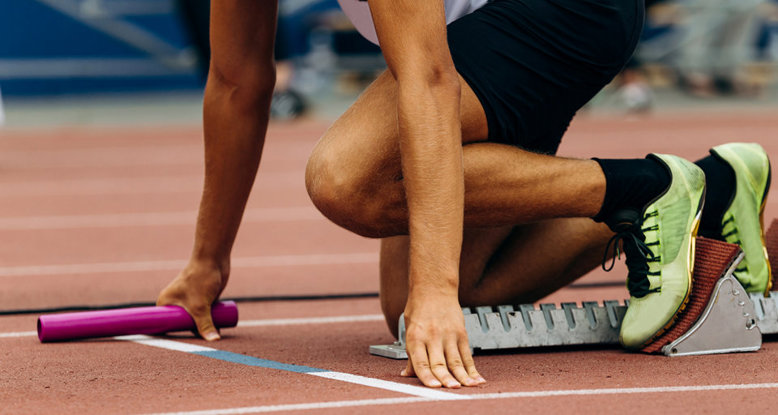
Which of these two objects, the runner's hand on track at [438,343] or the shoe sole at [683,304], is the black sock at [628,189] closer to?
the shoe sole at [683,304]

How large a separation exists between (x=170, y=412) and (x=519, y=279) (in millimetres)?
1220

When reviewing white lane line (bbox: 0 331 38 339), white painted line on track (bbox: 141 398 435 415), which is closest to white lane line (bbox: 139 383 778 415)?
white painted line on track (bbox: 141 398 435 415)

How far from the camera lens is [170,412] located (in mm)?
2416

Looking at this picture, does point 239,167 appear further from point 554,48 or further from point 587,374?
point 587,374

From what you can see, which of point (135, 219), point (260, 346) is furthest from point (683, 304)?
point (135, 219)

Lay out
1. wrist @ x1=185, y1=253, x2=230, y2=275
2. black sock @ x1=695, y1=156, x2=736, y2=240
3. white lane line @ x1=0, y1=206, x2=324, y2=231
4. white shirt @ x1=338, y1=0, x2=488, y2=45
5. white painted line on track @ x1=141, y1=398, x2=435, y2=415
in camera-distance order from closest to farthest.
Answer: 1. white painted line on track @ x1=141, y1=398, x2=435, y2=415
2. white shirt @ x1=338, y1=0, x2=488, y2=45
3. black sock @ x1=695, y1=156, x2=736, y2=240
4. wrist @ x1=185, y1=253, x2=230, y2=275
5. white lane line @ x1=0, y1=206, x2=324, y2=231

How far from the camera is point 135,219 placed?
6723 mm

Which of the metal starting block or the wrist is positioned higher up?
the wrist

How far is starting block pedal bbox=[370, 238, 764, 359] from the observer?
297 centimetres

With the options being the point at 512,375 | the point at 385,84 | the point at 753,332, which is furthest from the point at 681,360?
the point at 385,84

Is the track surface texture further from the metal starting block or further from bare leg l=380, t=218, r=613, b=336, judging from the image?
bare leg l=380, t=218, r=613, b=336

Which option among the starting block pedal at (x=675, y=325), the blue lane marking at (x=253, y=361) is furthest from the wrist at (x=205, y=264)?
the starting block pedal at (x=675, y=325)

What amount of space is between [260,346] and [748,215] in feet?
4.20

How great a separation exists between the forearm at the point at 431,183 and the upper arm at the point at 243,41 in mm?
746
